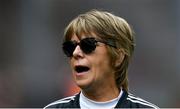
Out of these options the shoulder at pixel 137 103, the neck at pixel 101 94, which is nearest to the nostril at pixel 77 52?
the neck at pixel 101 94

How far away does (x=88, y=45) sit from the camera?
122 inches

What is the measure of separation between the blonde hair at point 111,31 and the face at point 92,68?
0.03 m

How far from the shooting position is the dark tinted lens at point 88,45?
3096 mm

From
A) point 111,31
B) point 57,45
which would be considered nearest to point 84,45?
point 111,31

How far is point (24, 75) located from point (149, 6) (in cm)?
160

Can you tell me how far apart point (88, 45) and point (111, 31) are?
18 centimetres

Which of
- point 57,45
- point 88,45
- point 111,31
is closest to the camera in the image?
point 88,45

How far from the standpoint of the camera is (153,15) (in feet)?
24.2

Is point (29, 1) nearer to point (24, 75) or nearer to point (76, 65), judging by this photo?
point (24, 75)

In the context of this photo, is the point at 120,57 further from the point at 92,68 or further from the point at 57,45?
the point at 57,45

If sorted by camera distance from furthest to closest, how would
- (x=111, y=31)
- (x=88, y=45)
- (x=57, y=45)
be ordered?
(x=57, y=45) → (x=111, y=31) → (x=88, y=45)

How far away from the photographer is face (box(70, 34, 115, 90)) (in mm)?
3080

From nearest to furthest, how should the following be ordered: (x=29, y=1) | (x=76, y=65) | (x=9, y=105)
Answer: (x=76, y=65) < (x=9, y=105) < (x=29, y=1)

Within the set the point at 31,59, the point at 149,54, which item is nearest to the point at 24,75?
the point at 31,59
